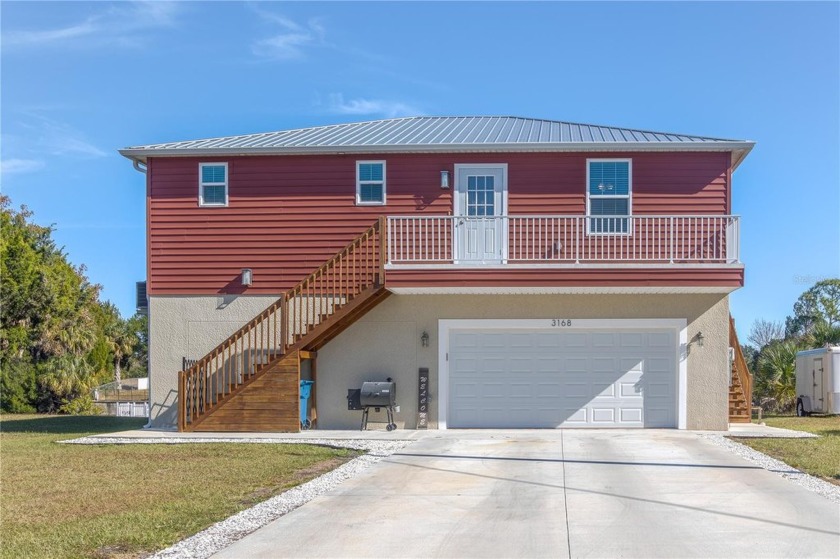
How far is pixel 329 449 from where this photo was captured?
14.3 m

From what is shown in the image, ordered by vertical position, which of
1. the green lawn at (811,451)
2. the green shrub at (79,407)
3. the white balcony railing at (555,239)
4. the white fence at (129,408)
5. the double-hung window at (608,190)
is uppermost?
the double-hung window at (608,190)

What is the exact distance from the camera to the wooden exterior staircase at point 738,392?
1895cm

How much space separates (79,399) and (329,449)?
17514mm

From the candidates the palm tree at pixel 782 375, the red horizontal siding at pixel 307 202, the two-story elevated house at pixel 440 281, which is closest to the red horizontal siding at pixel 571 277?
the two-story elevated house at pixel 440 281

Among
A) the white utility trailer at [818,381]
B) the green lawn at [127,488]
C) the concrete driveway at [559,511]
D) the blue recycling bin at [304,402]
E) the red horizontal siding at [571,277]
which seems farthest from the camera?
the white utility trailer at [818,381]

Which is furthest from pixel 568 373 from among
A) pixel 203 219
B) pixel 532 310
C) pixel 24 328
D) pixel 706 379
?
pixel 24 328

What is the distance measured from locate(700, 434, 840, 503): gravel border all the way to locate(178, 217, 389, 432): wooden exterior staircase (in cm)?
637

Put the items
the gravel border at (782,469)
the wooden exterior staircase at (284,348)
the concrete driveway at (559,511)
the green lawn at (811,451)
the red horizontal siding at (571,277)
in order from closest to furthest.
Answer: the concrete driveway at (559,511), the gravel border at (782,469), the green lawn at (811,451), the red horizontal siding at (571,277), the wooden exterior staircase at (284,348)

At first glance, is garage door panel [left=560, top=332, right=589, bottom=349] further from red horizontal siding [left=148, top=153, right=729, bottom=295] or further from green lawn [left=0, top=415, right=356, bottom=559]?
green lawn [left=0, top=415, right=356, bottom=559]

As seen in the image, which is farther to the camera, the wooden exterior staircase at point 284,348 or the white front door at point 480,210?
the white front door at point 480,210

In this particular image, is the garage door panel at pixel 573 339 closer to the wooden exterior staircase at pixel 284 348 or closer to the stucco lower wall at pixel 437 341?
the stucco lower wall at pixel 437 341

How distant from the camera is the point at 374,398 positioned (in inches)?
661

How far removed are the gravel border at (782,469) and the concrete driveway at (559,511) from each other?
0.20 meters

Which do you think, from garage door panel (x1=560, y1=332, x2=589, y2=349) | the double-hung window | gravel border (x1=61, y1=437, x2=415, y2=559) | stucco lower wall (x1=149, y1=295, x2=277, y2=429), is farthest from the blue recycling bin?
the double-hung window
